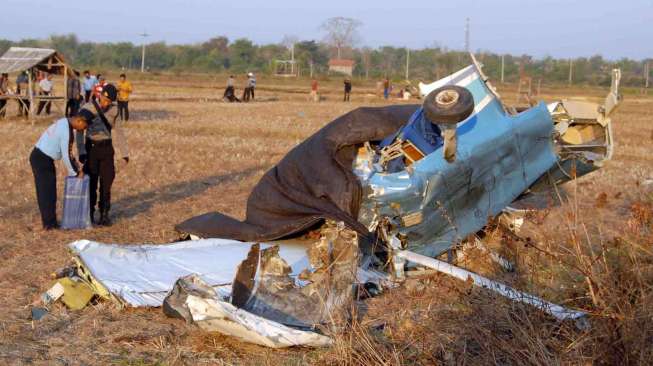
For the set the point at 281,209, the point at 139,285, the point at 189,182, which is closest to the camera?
the point at 139,285

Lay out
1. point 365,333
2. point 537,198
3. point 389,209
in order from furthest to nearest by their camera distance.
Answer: point 537,198 → point 389,209 → point 365,333

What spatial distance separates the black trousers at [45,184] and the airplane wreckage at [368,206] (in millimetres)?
2115

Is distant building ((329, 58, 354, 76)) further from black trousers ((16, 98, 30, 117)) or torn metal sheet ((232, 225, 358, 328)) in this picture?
torn metal sheet ((232, 225, 358, 328))

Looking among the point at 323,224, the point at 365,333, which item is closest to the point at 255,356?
the point at 365,333

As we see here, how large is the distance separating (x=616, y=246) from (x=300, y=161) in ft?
9.65

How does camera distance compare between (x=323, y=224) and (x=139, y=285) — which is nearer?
(x=139, y=285)

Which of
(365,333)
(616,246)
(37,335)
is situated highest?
(616,246)

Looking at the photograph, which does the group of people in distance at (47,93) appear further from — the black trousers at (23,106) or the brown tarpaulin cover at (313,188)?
the brown tarpaulin cover at (313,188)

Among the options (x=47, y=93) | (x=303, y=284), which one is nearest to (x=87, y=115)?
(x=303, y=284)

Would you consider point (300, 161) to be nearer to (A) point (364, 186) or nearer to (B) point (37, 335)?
(A) point (364, 186)

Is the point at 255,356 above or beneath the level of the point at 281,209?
beneath

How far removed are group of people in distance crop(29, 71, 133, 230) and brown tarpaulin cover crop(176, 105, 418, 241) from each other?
198 cm

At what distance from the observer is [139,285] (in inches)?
255

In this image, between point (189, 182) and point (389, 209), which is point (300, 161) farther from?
point (189, 182)
